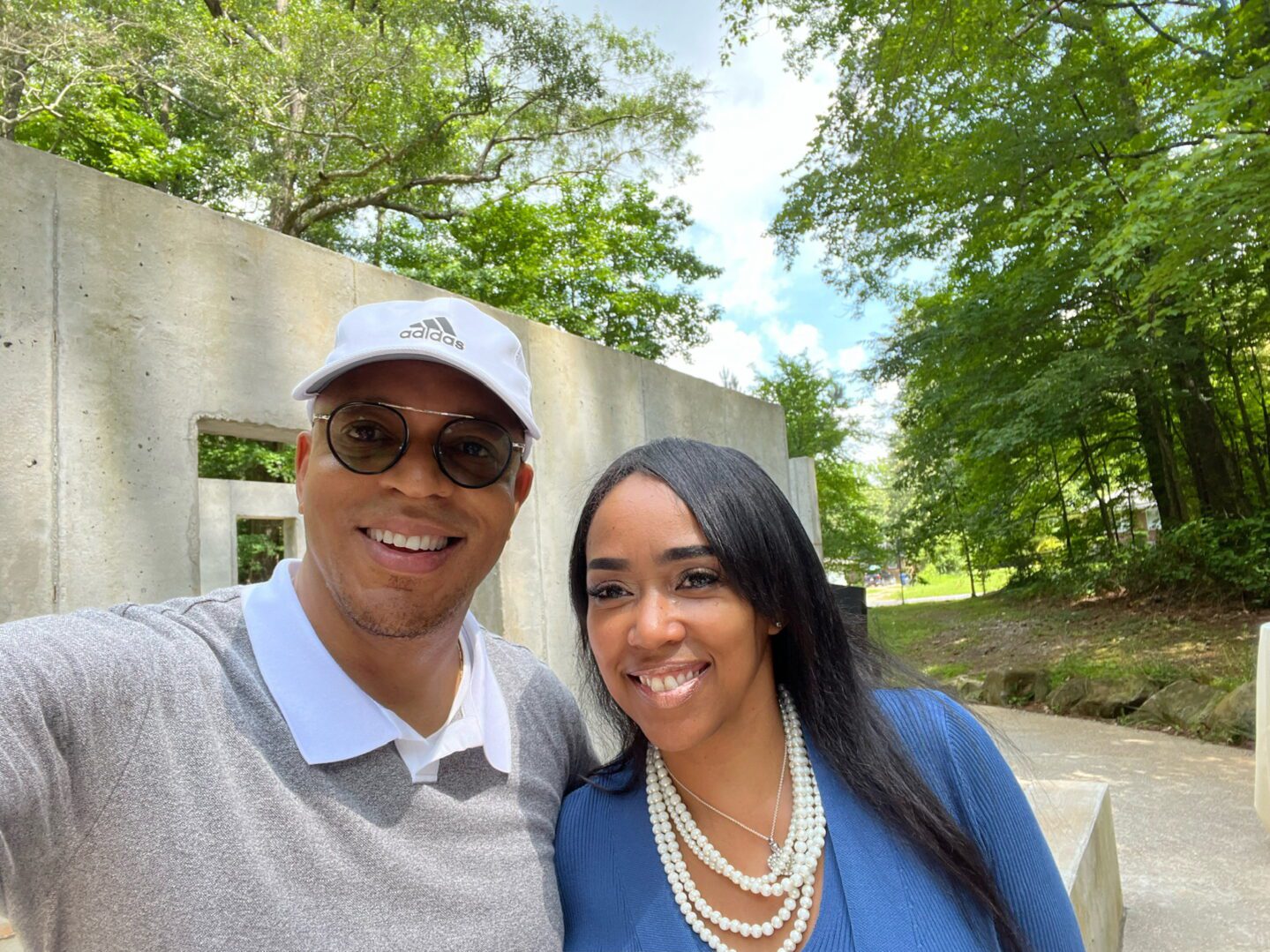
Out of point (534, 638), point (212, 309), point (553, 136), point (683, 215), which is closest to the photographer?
point (212, 309)

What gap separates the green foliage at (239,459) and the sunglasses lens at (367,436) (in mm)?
12948

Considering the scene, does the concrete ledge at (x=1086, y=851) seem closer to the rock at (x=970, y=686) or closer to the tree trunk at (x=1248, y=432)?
the rock at (x=970, y=686)

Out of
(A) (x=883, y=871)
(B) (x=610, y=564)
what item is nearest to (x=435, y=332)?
(B) (x=610, y=564)

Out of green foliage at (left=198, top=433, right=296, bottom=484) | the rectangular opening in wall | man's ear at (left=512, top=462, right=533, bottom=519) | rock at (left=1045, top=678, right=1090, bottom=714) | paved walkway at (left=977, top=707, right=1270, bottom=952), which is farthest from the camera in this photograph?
the rectangular opening in wall

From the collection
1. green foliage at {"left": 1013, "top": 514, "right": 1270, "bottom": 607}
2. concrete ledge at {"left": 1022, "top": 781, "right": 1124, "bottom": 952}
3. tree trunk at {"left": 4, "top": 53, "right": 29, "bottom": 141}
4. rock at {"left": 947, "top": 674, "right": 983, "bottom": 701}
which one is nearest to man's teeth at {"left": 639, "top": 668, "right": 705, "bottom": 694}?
concrete ledge at {"left": 1022, "top": 781, "right": 1124, "bottom": 952}

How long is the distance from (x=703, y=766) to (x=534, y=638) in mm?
2987

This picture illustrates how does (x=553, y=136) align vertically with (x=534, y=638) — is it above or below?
above

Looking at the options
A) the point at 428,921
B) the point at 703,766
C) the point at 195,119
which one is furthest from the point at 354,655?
the point at 195,119

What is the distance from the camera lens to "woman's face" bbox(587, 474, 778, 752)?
1626mm

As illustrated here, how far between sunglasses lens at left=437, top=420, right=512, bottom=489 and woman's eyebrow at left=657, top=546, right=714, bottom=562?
39cm

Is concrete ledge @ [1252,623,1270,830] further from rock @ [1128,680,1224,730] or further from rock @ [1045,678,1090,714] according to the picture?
rock @ [1045,678,1090,714]

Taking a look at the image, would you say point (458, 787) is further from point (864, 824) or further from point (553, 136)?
point (553, 136)

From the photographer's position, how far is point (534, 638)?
464cm

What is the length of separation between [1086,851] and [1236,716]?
5227 mm
